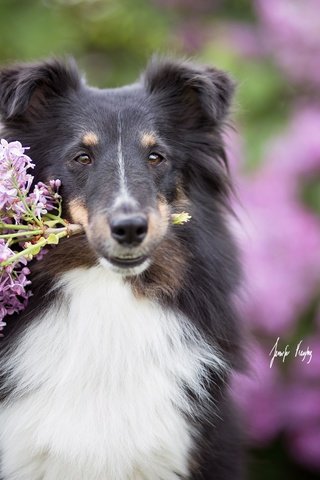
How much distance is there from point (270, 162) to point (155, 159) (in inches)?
88.8

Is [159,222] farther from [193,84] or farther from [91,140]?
[193,84]

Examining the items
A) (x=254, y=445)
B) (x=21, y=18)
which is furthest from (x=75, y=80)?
(x=21, y=18)

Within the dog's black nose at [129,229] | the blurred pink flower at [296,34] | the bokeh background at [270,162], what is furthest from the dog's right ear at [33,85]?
the blurred pink flower at [296,34]

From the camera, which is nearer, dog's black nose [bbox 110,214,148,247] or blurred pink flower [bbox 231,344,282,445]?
dog's black nose [bbox 110,214,148,247]

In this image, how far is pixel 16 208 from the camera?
2.75m

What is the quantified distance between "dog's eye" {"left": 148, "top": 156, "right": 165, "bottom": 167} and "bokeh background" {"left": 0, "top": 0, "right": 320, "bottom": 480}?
1.30 meters

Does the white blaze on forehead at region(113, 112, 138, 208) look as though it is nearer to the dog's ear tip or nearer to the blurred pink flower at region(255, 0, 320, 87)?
the dog's ear tip

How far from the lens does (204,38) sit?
647 centimetres

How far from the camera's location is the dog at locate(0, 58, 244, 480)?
2.97 meters

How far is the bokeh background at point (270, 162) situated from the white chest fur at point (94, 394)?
1.35m

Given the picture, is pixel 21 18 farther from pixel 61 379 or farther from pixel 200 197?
pixel 61 379

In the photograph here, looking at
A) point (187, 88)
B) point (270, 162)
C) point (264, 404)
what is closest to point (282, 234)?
point (270, 162)

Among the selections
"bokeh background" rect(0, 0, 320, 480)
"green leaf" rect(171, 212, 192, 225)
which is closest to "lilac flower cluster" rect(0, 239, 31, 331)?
"green leaf" rect(171, 212, 192, 225)

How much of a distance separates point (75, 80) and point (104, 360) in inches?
44.2
